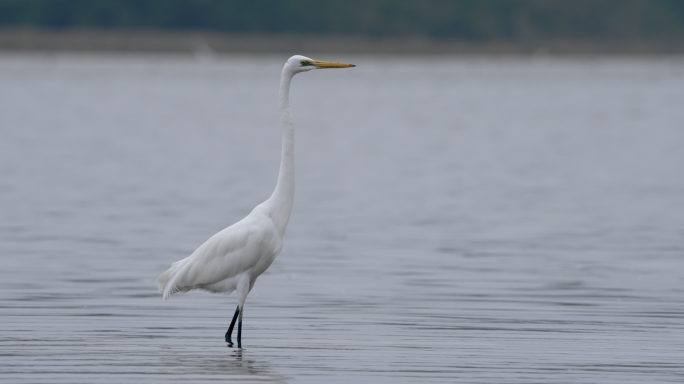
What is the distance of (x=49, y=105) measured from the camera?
53812mm

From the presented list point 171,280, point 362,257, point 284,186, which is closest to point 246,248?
point 284,186

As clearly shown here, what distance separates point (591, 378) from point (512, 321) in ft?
6.52

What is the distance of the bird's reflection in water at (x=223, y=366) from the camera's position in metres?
8.02

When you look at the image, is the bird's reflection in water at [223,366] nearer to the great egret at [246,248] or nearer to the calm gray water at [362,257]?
the calm gray water at [362,257]

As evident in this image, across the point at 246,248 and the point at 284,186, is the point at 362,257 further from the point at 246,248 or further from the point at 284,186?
the point at 246,248

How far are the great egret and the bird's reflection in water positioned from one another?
27 centimetres

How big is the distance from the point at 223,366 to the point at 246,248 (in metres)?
0.98

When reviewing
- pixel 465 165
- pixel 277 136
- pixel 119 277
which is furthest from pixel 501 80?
pixel 119 277

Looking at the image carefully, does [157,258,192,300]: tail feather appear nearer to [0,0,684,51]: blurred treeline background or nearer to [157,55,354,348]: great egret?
[157,55,354,348]: great egret

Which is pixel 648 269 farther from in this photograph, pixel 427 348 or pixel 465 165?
pixel 465 165

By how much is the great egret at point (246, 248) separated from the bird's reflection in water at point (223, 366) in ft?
0.87

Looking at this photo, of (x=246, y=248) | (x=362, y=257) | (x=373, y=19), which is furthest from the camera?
(x=373, y=19)

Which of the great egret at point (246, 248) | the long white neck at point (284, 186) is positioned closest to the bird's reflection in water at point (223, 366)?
the great egret at point (246, 248)

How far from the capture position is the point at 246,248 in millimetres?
8836
